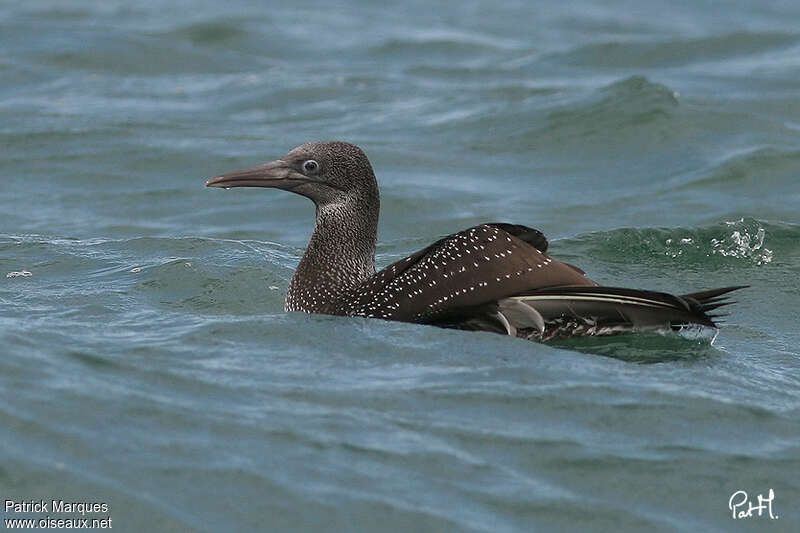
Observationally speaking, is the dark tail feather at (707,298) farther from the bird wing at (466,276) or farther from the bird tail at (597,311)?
the bird wing at (466,276)

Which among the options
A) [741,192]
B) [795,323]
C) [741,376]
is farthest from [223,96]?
[741,376]

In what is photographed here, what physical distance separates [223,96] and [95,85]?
1483 mm

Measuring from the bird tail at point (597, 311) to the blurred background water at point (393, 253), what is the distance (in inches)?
4.2

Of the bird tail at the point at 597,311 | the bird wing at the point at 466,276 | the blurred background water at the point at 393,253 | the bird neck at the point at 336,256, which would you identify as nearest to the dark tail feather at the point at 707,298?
the bird tail at the point at 597,311

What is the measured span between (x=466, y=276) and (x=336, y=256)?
990 millimetres

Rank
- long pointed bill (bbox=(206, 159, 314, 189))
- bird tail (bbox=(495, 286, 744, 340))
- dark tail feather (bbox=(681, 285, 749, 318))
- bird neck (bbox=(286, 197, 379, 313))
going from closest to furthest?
1. bird tail (bbox=(495, 286, 744, 340))
2. dark tail feather (bbox=(681, 285, 749, 318))
3. bird neck (bbox=(286, 197, 379, 313))
4. long pointed bill (bbox=(206, 159, 314, 189))

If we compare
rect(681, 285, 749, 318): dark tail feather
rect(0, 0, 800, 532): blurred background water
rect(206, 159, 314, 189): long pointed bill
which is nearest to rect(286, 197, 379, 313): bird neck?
rect(206, 159, 314, 189): long pointed bill

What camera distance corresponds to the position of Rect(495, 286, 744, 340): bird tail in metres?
7.14

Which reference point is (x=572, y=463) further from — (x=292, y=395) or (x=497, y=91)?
(x=497, y=91)

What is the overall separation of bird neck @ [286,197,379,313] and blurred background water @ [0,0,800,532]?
0.38 m

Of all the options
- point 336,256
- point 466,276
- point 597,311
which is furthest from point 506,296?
point 336,256

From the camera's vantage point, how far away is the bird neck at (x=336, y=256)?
7934mm

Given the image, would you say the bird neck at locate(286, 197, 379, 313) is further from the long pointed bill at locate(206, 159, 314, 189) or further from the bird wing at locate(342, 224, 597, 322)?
the bird wing at locate(342, 224, 597, 322)

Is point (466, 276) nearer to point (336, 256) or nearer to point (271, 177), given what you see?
point (336, 256)
